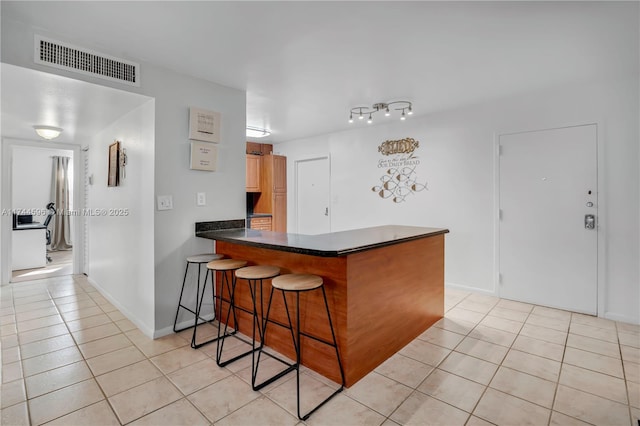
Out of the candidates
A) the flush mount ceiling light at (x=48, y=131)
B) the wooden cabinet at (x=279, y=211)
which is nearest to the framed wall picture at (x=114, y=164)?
the flush mount ceiling light at (x=48, y=131)

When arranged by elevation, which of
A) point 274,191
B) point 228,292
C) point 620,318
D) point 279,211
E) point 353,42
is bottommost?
point 620,318

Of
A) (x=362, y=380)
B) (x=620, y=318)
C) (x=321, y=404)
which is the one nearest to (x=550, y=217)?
(x=620, y=318)

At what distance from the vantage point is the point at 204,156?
2.94 meters

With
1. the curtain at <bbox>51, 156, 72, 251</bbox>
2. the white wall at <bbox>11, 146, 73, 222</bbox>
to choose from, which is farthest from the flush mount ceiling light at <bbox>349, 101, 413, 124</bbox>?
the curtain at <bbox>51, 156, 72, 251</bbox>

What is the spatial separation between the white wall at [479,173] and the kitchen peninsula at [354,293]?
1339 millimetres

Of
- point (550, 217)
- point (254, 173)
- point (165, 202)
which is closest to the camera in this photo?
point (165, 202)

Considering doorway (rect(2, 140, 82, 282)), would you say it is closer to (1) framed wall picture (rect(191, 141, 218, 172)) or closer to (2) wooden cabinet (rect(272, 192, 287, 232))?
(2) wooden cabinet (rect(272, 192, 287, 232))

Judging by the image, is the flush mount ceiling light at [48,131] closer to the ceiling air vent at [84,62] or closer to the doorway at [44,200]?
the ceiling air vent at [84,62]

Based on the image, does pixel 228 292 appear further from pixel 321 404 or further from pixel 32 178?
pixel 32 178

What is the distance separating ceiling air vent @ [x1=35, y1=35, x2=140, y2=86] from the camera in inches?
83.3

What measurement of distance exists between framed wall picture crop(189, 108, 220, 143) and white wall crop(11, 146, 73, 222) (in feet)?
19.5

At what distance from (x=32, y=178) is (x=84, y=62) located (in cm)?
678

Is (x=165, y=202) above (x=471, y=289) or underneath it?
above

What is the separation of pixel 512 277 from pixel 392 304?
2098 millimetres
